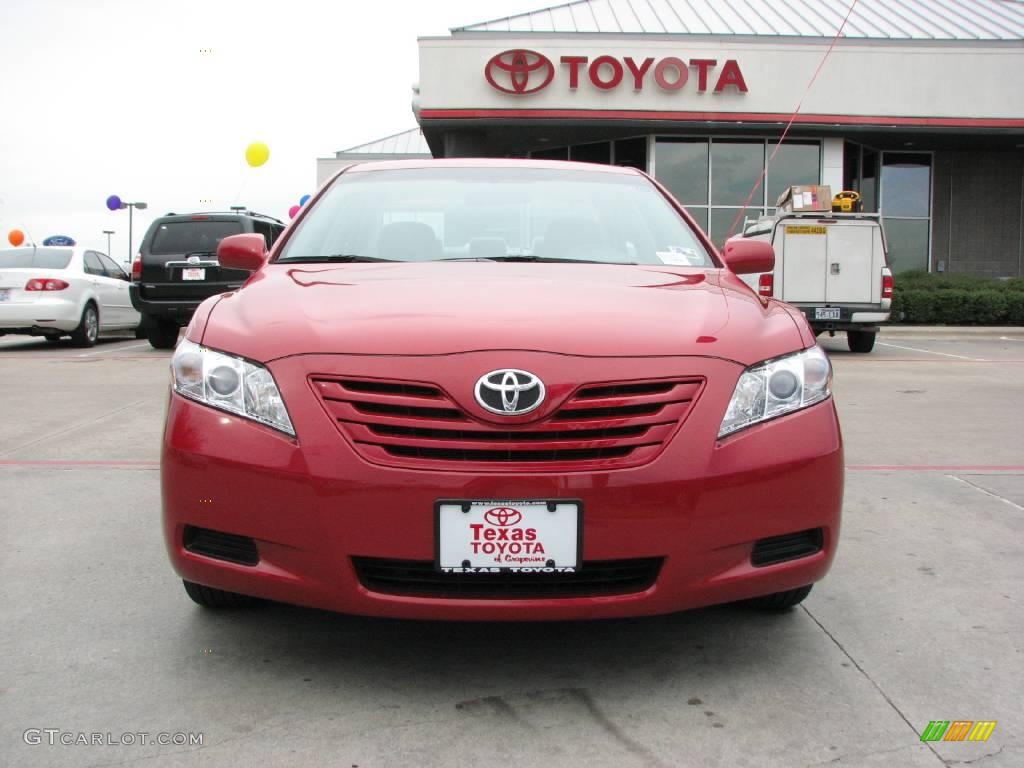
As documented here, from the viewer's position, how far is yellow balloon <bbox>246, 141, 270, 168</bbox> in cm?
2309

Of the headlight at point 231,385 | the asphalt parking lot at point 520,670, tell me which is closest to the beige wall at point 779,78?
the asphalt parking lot at point 520,670

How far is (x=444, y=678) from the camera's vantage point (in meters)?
2.56

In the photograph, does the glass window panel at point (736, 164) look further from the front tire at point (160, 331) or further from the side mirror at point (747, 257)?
the side mirror at point (747, 257)

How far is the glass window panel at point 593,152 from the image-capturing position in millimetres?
21141

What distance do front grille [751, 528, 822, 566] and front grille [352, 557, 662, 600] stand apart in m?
0.29

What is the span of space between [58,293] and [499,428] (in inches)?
454

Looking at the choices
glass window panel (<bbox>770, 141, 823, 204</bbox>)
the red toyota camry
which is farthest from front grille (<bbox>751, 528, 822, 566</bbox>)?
glass window panel (<bbox>770, 141, 823, 204</bbox>)

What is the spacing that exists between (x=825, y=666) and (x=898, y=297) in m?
16.0

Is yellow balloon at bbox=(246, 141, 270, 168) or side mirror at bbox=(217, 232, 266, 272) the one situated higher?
yellow balloon at bbox=(246, 141, 270, 168)

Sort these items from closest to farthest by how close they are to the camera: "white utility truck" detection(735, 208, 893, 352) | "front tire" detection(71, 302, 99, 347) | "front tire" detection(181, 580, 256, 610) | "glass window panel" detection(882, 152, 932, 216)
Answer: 1. "front tire" detection(181, 580, 256, 610)
2. "front tire" detection(71, 302, 99, 347)
3. "white utility truck" detection(735, 208, 893, 352)
4. "glass window panel" detection(882, 152, 932, 216)

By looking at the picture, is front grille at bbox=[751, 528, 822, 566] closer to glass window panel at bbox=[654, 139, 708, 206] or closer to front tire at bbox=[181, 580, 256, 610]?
front tire at bbox=[181, 580, 256, 610]

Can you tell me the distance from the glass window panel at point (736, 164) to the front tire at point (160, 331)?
39.5 ft

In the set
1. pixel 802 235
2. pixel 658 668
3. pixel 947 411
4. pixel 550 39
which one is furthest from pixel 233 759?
pixel 550 39

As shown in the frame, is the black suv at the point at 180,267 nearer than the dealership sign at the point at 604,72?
Yes
